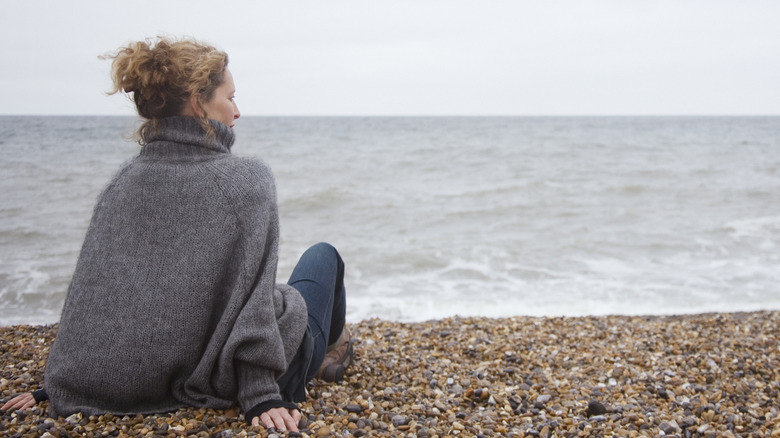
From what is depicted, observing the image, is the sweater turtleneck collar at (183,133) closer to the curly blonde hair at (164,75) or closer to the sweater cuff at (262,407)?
the curly blonde hair at (164,75)

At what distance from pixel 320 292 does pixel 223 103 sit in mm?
1018

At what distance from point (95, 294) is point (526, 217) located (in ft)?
31.1

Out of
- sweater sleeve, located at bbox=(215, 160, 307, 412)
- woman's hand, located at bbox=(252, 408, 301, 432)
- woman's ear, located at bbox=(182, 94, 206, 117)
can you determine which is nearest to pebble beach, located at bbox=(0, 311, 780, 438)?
woman's hand, located at bbox=(252, 408, 301, 432)

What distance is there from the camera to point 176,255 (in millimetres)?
2248

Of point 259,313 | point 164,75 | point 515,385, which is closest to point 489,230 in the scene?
point 515,385

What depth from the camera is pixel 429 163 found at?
19062 mm

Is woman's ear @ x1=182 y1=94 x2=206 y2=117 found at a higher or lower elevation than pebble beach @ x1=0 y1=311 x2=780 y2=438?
higher

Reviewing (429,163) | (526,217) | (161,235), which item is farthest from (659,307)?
(429,163)

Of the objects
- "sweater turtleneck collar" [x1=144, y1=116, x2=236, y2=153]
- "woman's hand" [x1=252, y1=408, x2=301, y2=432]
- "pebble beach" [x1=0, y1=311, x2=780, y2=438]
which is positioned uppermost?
"sweater turtleneck collar" [x1=144, y1=116, x2=236, y2=153]

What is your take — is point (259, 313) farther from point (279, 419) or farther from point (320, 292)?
point (320, 292)

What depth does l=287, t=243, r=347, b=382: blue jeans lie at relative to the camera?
9.33 ft

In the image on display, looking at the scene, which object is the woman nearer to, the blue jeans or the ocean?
the ocean

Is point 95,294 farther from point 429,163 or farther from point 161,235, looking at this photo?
point 429,163

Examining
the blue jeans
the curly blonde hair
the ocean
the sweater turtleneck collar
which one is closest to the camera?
the curly blonde hair
